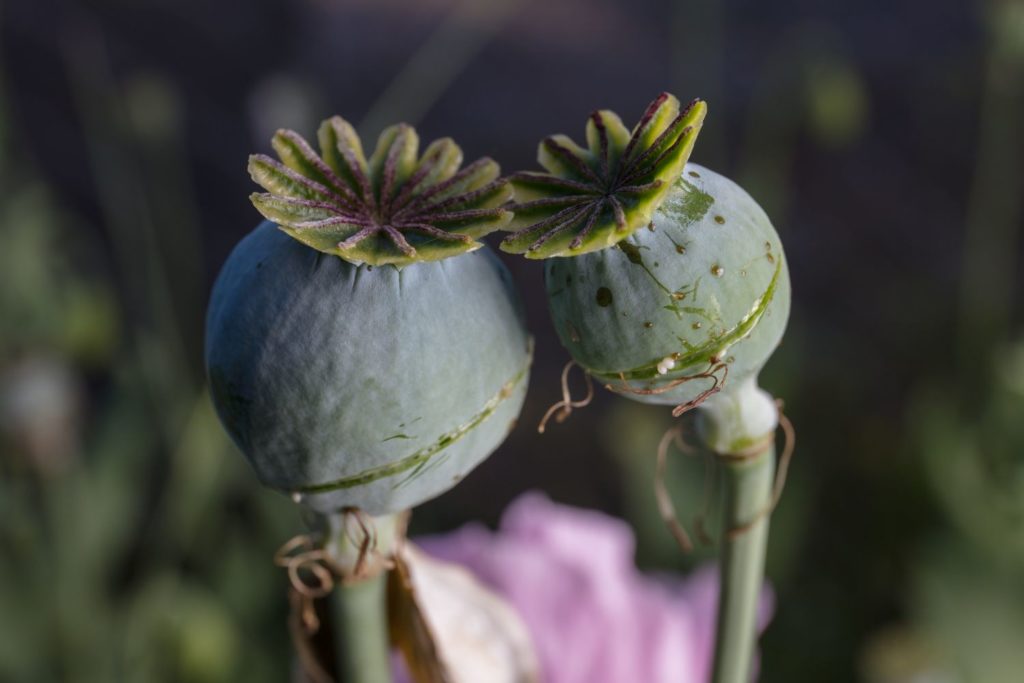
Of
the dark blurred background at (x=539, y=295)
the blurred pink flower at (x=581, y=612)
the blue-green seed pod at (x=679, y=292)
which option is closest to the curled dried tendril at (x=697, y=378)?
the blue-green seed pod at (x=679, y=292)

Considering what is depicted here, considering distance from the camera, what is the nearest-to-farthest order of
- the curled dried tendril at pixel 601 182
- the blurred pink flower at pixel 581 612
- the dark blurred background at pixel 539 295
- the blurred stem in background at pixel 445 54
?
the curled dried tendril at pixel 601 182 → the blurred pink flower at pixel 581 612 → the dark blurred background at pixel 539 295 → the blurred stem in background at pixel 445 54

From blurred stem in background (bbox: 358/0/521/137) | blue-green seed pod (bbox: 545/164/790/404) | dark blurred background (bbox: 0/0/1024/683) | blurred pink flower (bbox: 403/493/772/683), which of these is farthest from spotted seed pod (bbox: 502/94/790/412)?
blurred stem in background (bbox: 358/0/521/137)

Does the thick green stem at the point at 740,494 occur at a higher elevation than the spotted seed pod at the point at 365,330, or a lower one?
lower

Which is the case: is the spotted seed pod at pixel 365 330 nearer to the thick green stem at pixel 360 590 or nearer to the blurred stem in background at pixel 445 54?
the thick green stem at pixel 360 590

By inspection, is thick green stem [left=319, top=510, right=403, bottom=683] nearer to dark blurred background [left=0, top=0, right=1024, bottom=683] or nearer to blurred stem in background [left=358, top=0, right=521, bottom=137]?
dark blurred background [left=0, top=0, right=1024, bottom=683]

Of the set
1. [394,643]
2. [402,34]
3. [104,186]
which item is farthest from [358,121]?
[394,643]

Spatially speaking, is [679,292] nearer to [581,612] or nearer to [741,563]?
[741,563]


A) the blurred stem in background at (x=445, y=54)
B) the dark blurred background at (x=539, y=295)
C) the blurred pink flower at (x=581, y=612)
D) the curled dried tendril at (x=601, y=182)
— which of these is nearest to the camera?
the curled dried tendril at (x=601, y=182)

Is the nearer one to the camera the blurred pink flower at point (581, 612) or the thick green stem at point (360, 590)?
the thick green stem at point (360, 590)
